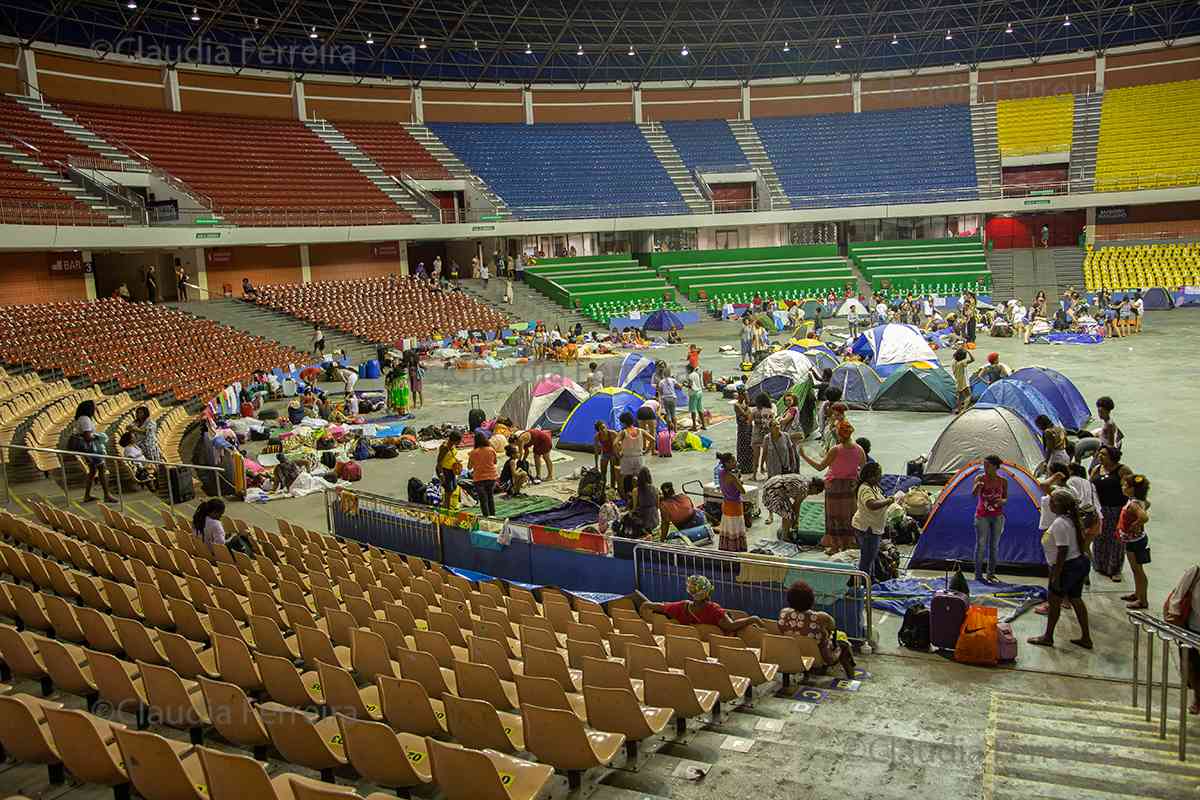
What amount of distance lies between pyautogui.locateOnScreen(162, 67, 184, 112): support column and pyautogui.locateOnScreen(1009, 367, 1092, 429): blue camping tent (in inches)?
1428

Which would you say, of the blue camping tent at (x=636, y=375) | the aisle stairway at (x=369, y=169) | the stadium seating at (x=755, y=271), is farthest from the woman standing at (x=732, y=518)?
the aisle stairway at (x=369, y=169)

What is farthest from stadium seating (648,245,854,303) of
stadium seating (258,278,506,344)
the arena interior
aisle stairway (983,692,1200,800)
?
aisle stairway (983,692,1200,800)

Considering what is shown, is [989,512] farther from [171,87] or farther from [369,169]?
[171,87]

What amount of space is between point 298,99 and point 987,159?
109 feet

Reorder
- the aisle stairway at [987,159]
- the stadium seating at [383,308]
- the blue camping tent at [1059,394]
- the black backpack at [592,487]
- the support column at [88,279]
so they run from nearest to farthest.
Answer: the black backpack at [592,487]
the blue camping tent at [1059,394]
the support column at [88,279]
the stadium seating at [383,308]
the aisle stairway at [987,159]

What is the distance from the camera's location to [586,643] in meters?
7.41

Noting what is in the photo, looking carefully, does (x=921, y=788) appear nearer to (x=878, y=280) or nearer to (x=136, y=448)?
(x=136, y=448)

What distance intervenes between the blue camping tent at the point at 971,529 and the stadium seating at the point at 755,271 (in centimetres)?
3154

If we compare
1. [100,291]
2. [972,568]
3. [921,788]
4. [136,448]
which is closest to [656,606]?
[921,788]

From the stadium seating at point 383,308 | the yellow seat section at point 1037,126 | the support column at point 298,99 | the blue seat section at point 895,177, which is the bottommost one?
the stadium seating at point 383,308

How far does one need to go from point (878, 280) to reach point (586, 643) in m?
39.3

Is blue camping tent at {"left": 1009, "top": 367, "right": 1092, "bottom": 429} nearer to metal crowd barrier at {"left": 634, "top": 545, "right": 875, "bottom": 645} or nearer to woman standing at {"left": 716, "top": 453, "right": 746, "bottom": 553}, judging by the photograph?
woman standing at {"left": 716, "top": 453, "right": 746, "bottom": 553}

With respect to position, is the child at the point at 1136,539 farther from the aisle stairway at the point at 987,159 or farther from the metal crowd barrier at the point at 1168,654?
the aisle stairway at the point at 987,159

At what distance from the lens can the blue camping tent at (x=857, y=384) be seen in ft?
68.5
